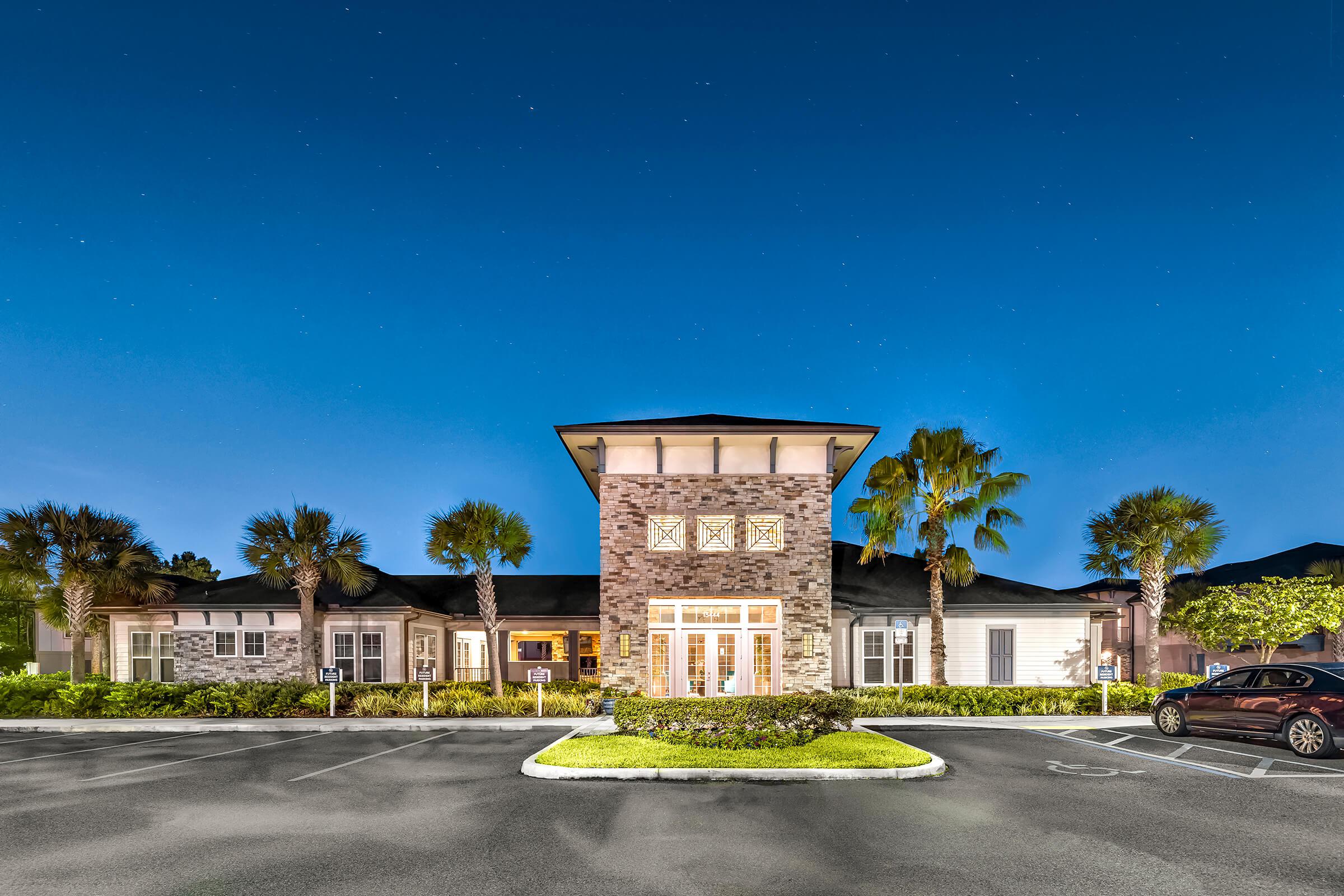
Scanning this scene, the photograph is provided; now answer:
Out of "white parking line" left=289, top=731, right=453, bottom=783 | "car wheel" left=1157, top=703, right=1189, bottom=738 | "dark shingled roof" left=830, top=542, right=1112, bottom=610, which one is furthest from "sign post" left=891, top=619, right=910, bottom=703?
"white parking line" left=289, top=731, right=453, bottom=783

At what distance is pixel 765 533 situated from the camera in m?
22.5

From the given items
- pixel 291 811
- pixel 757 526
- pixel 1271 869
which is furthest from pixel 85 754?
pixel 1271 869

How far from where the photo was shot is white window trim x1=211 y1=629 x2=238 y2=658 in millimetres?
29172

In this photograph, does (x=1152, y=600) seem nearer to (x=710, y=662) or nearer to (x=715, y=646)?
(x=715, y=646)

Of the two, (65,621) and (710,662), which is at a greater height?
(710,662)

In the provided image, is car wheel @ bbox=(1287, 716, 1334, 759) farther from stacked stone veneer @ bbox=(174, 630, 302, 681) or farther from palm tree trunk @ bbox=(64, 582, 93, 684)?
palm tree trunk @ bbox=(64, 582, 93, 684)

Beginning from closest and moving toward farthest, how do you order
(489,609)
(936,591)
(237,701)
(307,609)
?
(237,701) < (936,591) < (489,609) < (307,609)

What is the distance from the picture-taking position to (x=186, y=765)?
13906 millimetres

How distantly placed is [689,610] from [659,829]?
13.6 meters

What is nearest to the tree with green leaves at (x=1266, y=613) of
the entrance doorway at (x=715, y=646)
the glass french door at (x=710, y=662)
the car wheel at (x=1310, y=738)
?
the car wheel at (x=1310, y=738)

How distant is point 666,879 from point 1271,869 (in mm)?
5251

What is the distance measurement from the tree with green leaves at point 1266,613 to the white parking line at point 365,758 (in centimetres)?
2425

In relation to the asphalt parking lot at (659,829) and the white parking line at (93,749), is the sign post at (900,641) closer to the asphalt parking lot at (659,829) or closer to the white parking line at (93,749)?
the asphalt parking lot at (659,829)

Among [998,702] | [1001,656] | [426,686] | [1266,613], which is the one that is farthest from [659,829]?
[1266,613]
